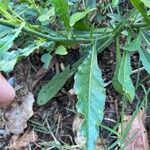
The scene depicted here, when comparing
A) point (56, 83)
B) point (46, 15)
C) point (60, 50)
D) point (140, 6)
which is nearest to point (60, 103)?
point (56, 83)

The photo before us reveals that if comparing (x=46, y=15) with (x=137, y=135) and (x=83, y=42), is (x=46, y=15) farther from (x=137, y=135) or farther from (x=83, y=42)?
(x=137, y=135)

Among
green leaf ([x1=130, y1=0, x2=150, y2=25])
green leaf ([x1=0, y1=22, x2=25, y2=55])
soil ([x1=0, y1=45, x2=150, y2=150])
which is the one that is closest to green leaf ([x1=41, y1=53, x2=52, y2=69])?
soil ([x1=0, y1=45, x2=150, y2=150])

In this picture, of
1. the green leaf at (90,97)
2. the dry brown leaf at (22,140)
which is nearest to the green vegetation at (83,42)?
the green leaf at (90,97)

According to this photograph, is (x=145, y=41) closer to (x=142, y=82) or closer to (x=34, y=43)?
(x=142, y=82)

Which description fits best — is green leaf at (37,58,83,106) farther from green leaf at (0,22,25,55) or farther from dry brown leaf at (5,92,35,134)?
green leaf at (0,22,25,55)

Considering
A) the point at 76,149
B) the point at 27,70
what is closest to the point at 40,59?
the point at 27,70
